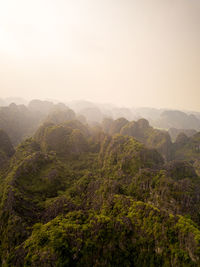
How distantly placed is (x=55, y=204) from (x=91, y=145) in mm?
32326

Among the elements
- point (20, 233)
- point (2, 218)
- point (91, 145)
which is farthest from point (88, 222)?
point (91, 145)

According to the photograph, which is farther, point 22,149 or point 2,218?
point 22,149

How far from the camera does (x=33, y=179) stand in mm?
25125

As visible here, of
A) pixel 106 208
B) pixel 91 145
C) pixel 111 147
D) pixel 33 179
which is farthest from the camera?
pixel 91 145

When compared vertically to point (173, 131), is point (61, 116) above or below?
above

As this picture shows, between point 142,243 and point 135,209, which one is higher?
point 135,209

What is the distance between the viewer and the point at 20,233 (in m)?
15.0

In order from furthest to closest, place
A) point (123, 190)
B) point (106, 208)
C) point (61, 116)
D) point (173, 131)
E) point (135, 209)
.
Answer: point (173, 131)
point (61, 116)
point (123, 190)
point (106, 208)
point (135, 209)

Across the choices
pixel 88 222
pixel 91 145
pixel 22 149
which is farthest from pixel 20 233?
pixel 91 145

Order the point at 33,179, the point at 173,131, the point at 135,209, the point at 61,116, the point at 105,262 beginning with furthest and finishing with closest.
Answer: the point at 173,131, the point at 61,116, the point at 33,179, the point at 135,209, the point at 105,262

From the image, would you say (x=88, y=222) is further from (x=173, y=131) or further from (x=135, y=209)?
(x=173, y=131)

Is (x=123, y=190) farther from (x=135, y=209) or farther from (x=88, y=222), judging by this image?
(x=88, y=222)

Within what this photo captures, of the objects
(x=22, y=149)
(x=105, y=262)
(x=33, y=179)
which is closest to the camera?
(x=105, y=262)

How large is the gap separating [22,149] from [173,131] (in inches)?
4284
